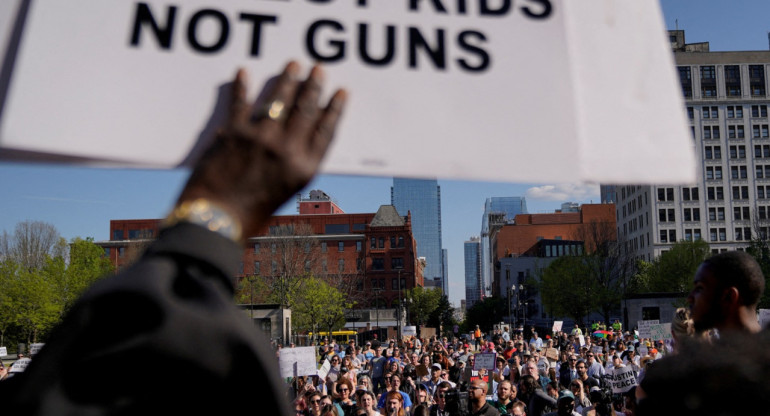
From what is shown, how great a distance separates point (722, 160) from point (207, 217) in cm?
9785

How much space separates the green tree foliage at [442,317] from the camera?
301 feet

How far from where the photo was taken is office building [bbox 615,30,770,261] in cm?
8588

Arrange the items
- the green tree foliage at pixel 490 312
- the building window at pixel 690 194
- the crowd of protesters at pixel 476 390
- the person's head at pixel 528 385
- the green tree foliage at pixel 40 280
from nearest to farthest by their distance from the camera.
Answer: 1. the crowd of protesters at pixel 476 390
2. the person's head at pixel 528 385
3. the green tree foliage at pixel 40 280
4. the building window at pixel 690 194
5. the green tree foliage at pixel 490 312

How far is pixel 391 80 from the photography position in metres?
1.32

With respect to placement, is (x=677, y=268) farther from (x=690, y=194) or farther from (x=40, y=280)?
(x=40, y=280)

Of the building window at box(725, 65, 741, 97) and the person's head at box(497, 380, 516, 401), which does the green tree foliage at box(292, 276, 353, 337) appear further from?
the building window at box(725, 65, 741, 97)

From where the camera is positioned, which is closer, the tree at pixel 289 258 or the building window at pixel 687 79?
the tree at pixel 289 258

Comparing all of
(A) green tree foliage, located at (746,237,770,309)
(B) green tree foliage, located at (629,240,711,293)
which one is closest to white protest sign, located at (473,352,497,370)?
(A) green tree foliage, located at (746,237,770,309)

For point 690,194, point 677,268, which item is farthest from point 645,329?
point 690,194

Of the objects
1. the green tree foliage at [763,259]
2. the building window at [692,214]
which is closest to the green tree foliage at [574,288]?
the green tree foliage at [763,259]

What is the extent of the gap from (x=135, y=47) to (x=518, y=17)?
2.67ft

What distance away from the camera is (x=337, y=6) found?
1347 mm

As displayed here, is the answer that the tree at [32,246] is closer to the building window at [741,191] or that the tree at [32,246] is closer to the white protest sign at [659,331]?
the white protest sign at [659,331]

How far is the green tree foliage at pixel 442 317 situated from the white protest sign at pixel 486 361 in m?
74.4
